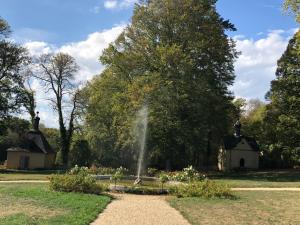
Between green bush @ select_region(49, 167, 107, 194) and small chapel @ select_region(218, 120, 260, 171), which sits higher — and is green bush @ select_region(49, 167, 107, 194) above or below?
below

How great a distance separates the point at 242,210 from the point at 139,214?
12.3ft

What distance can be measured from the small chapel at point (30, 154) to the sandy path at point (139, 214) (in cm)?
3509

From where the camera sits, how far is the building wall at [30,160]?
51.0 metres

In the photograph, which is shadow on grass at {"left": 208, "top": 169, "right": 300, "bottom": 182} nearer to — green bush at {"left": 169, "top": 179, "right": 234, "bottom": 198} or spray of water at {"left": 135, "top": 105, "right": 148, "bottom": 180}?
spray of water at {"left": 135, "top": 105, "right": 148, "bottom": 180}

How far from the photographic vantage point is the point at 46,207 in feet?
49.0

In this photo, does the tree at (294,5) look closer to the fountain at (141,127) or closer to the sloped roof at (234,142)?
the fountain at (141,127)

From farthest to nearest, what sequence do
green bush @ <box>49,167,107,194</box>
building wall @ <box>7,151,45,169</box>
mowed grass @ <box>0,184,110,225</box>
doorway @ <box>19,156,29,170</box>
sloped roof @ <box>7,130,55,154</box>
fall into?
sloped roof @ <box>7,130,55,154</box> → doorway @ <box>19,156,29,170</box> → building wall @ <box>7,151,45,169</box> → green bush @ <box>49,167,107,194</box> → mowed grass @ <box>0,184,110,225</box>

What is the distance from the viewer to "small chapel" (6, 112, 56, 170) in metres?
51.0

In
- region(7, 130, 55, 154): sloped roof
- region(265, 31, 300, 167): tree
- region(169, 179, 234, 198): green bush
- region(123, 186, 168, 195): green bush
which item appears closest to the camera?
region(169, 179, 234, 198): green bush

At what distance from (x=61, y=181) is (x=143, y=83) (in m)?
20.7

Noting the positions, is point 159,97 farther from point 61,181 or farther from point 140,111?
point 61,181

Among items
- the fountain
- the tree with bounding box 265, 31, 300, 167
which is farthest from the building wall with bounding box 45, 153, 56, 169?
the tree with bounding box 265, 31, 300, 167

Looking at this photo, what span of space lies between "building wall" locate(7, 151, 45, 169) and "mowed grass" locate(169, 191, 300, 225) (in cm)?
3531

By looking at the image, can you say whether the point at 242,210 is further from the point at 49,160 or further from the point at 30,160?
the point at 49,160
